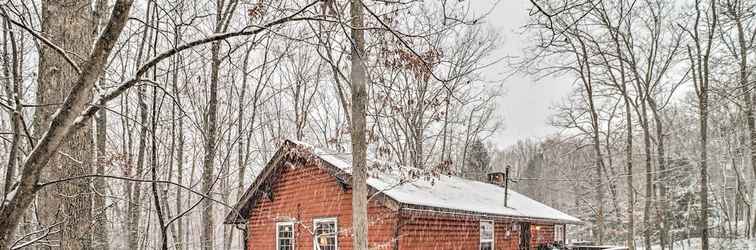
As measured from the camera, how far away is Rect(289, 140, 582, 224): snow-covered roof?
30.5 ft

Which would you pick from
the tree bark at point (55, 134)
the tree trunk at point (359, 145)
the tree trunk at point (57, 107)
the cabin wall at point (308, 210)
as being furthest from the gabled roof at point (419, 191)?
the tree bark at point (55, 134)

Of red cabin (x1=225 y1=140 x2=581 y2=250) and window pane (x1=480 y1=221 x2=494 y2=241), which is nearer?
red cabin (x1=225 y1=140 x2=581 y2=250)

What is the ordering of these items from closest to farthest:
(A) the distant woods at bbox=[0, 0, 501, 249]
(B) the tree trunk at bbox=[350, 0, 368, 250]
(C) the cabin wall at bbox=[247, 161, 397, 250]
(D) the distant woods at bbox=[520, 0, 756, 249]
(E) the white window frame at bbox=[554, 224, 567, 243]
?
1. (A) the distant woods at bbox=[0, 0, 501, 249]
2. (B) the tree trunk at bbox=[350, 0, 368, 250]
3. (C) the cabin wall at bbox=[247, 161, 397, 250]
4. (D) the distant woods at bbox=[520, 0, 756, 249]
5. (E) the white window frame at bbox=[554, 224, 567, 243]

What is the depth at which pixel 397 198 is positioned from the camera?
9.13 m

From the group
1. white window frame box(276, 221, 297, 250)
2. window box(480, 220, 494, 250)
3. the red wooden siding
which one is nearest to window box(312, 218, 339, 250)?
the red wooden siding

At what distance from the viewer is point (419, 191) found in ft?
36.5

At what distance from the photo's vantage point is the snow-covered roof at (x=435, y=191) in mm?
9297

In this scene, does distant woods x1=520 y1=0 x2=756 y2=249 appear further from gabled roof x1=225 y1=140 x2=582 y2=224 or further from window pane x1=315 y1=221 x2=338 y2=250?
window pane x1=315 y1=221 x2=338 y2=250

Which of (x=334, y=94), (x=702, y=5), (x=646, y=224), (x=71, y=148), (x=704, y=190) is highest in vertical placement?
(x=702, y=5)

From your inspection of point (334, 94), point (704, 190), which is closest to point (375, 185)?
point (334, 94)

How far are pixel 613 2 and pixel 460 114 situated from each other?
8.00 metres

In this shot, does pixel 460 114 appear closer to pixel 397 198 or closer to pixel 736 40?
pixel 736 40

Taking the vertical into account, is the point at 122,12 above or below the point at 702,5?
below

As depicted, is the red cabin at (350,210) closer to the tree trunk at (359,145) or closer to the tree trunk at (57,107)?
the tree trunk at (359,145)
